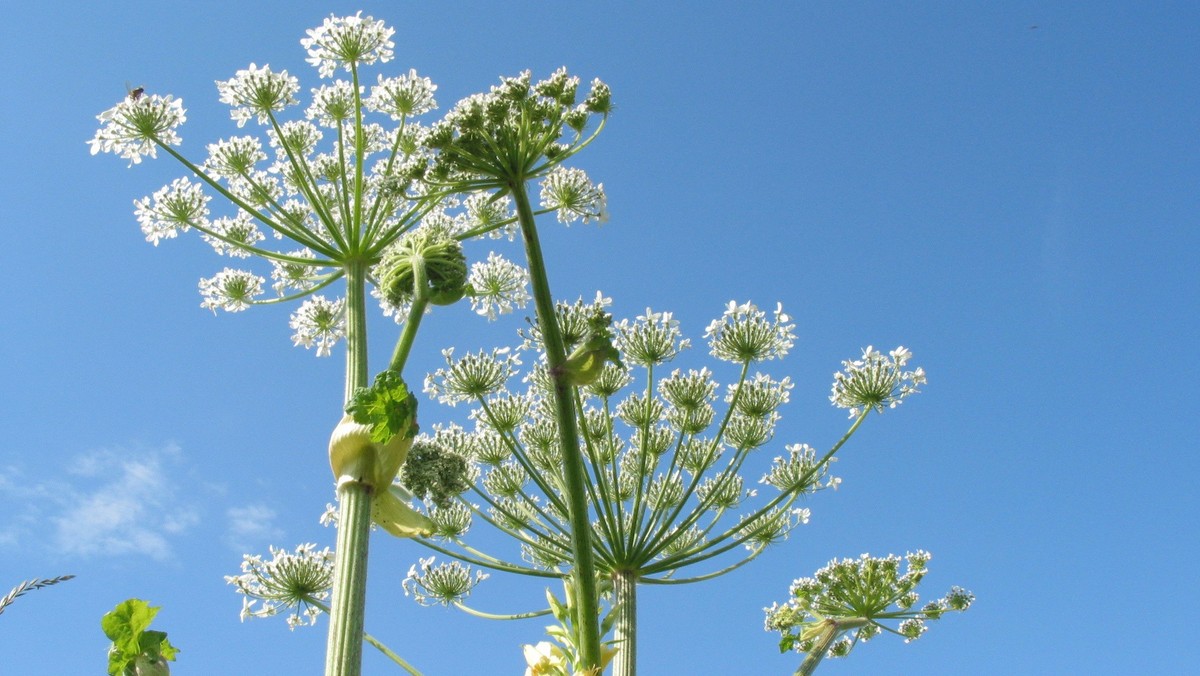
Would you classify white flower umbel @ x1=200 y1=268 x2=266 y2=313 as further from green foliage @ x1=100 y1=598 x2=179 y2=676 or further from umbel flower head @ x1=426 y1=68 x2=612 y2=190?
green foliage @ x1=100 y1=598 x2=179 y2=676

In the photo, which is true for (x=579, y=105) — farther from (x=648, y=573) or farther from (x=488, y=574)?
(x=488, y=574)

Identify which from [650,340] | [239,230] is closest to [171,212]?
[239,230]

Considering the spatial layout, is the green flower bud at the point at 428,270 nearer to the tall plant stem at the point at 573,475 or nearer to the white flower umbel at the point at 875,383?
the tall plant stem at the point at 573,475

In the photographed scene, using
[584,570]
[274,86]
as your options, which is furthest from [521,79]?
[584,570]

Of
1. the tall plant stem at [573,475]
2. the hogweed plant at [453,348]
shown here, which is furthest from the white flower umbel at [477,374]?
the tall plant stem at [573,475]

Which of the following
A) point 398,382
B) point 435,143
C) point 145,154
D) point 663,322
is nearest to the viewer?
point 398,382

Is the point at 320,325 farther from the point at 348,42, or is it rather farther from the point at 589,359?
the point at 589,359
